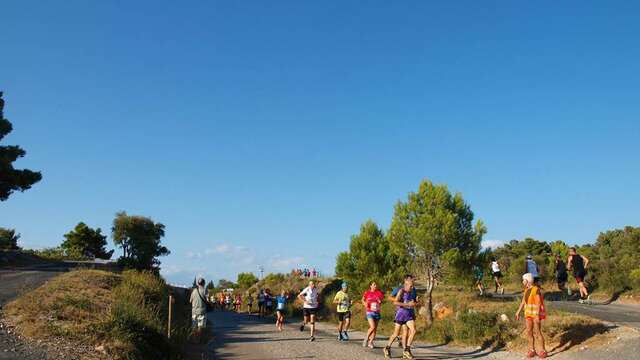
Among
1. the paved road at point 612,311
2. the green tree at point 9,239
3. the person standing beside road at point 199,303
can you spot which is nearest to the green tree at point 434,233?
the paved road at point 612,311

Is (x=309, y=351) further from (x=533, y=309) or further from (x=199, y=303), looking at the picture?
(x=533, y=309)

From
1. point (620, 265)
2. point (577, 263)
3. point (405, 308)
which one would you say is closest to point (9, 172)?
point (405, 308)

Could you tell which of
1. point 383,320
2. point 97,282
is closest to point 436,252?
point 383,320

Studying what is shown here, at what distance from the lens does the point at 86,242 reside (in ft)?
199

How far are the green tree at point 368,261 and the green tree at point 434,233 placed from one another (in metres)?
6.78

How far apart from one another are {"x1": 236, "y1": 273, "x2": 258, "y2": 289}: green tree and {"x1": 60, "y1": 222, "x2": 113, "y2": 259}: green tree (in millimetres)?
25641

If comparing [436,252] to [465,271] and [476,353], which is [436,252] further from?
[476,353]

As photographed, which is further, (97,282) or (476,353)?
(97,282)

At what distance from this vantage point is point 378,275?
32344mm

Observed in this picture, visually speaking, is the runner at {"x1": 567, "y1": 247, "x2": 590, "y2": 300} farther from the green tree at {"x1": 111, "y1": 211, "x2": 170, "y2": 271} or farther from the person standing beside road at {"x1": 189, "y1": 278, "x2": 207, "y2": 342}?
the green tree at {"x1": 111, "y1": 211, "x2": 170, "y2": 271}

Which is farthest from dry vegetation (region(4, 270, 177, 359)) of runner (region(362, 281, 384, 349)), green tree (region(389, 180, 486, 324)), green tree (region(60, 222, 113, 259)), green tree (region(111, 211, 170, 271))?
green tree (region(60, 222, 113, 259))

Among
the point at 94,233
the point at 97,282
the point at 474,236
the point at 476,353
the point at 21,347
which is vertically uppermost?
the point at 94,233

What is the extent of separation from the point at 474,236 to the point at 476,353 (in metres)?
9.81

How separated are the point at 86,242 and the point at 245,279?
3160 centimetres
